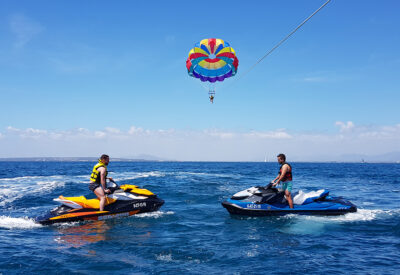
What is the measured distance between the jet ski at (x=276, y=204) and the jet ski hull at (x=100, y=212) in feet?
10.1

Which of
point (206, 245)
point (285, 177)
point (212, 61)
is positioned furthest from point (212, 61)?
point (206, 245)

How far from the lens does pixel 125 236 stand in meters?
8.14

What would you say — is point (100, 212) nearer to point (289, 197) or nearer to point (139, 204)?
point (139, 204)

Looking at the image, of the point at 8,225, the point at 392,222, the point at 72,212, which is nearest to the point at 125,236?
the point at 72,212

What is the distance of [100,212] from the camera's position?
9.91 meters

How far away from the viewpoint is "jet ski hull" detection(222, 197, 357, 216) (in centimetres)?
1027

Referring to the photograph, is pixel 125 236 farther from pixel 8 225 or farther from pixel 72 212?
pixel 8 225

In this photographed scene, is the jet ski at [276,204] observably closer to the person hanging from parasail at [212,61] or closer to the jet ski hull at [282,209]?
the jet ski hull at [282,209]

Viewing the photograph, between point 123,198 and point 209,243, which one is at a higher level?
point 123,198

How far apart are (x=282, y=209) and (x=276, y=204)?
268mm

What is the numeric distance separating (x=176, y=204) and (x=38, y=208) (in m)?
6.31

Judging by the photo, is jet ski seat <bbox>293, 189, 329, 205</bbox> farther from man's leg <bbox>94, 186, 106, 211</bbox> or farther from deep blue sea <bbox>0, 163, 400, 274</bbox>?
man's leg <bbox>94, 186, 106, 211</bbox>

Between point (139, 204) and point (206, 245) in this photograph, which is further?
point (139, 204)

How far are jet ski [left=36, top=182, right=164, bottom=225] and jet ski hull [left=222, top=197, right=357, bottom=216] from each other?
121 inches
